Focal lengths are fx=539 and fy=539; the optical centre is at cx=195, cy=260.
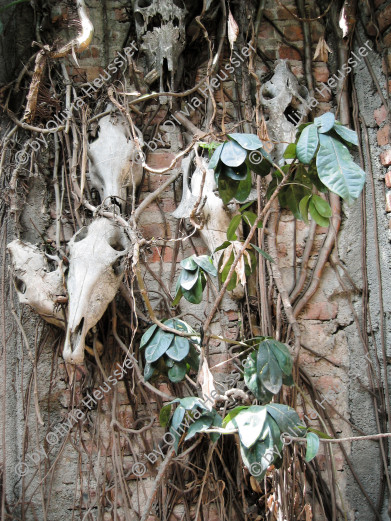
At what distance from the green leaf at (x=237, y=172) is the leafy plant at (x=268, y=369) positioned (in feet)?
1.67

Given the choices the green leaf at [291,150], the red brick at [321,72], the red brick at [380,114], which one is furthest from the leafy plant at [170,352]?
the red brick at [321,72]

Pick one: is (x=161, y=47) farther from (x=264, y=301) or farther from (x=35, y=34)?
(x=264, y=301)

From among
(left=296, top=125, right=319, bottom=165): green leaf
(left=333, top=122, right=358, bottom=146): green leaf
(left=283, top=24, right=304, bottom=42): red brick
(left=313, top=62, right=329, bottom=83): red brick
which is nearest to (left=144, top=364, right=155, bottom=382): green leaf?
(left=296, top=125, right=319, bottom=165): green leaf

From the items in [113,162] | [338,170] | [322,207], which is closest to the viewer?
[338,170]

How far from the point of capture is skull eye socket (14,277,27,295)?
6.08 ft

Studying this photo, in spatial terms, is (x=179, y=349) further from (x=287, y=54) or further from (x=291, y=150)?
(x=287, y=54)

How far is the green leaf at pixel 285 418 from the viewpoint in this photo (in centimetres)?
148

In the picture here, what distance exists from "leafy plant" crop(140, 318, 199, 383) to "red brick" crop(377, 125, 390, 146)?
104 centimetres

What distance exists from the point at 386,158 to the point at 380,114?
19 cm

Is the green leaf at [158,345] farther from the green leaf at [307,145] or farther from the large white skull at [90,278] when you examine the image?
the green leaf at [307,145]

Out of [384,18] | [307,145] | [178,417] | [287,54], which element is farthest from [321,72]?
[178,417]

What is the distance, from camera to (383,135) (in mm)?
2057

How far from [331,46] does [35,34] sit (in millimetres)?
1236

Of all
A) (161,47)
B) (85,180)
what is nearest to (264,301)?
(85,180)
